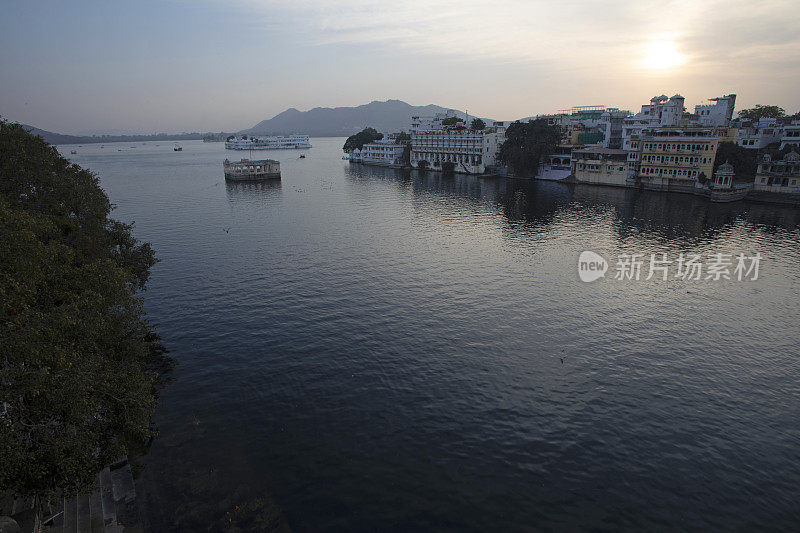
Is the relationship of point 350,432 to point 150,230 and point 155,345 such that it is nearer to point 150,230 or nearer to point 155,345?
point 155,345

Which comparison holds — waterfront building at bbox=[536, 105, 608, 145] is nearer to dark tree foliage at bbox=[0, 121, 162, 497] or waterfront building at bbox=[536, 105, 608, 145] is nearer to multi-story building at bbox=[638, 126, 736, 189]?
multi-story building at bbox=[638, 126, 736, 189]

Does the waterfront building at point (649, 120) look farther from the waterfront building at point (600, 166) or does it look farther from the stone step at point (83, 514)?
the stone step at point (83, 514)

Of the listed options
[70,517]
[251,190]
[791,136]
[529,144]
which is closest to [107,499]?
[70,517]

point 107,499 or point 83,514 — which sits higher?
point 83,514

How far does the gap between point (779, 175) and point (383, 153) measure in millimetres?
135504

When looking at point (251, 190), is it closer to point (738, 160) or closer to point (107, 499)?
point (107, 499)

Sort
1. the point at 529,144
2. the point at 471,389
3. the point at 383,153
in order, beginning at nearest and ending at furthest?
the point at 471,389
the point at 529,144
the point at 383,153

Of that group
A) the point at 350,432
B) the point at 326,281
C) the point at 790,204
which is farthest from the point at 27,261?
the point at 790,204

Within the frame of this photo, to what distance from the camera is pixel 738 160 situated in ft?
320

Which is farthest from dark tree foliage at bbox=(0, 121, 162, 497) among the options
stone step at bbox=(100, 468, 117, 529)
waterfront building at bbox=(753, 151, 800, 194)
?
waterfront building at bbox=(753, 151, 800, 194)

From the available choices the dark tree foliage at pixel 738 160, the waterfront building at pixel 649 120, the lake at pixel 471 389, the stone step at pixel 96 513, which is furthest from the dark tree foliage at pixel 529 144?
the stone step at pixel 96 513

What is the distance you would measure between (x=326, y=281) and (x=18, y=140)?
90.3 ft

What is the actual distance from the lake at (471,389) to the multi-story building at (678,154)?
43292 millimetres

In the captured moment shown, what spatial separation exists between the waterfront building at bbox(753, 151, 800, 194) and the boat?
12439 centimetres
